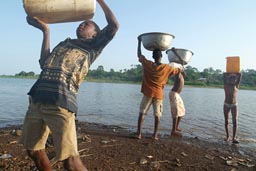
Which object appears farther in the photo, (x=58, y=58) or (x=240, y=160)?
(x=240, y=160)

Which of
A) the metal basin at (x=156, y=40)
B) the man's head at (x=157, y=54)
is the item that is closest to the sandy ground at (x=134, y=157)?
the man's head at (x=157, y=54)

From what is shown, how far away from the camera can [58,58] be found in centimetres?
275

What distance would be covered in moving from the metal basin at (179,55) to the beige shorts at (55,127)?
165 inches

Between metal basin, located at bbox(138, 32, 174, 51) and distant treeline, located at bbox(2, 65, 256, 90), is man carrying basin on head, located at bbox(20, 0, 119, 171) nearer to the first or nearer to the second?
metal basin, located at bbox(138, 32, 174, 51)

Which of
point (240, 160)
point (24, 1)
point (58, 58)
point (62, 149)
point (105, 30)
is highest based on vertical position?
point (24, 1)

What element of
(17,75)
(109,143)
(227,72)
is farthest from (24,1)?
(17,75)

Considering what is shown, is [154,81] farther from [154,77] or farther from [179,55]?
[179,55]

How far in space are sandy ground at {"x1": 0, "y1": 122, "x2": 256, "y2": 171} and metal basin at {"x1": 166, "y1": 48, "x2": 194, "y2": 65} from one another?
2.11 meters

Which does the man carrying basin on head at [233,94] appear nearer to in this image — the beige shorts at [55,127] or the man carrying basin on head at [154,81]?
the man carrying basin on head at [154,81]

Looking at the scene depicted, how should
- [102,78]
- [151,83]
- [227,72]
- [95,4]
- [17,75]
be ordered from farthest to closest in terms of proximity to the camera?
[17,75] → [102,78] → [227,72] → [151,83] → [95,4]

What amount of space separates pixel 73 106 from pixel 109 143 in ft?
8.05

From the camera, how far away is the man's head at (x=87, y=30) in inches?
115

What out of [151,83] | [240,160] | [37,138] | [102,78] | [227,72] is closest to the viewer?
[37,138]

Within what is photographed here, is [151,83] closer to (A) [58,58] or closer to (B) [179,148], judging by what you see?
(B) [179,148]
